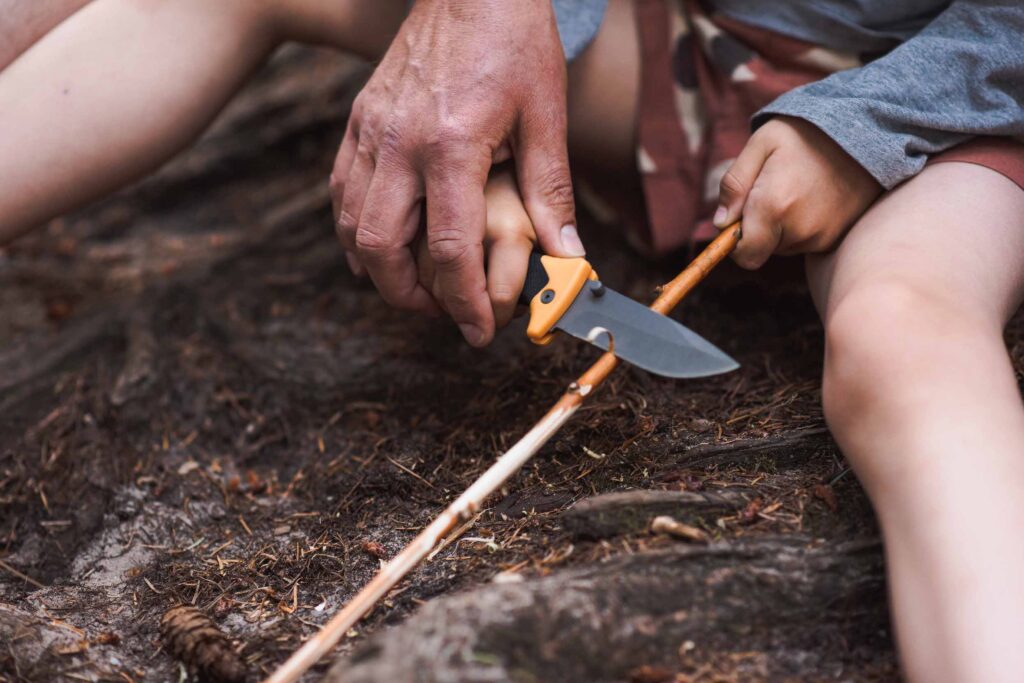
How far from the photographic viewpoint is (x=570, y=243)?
139 centimetres

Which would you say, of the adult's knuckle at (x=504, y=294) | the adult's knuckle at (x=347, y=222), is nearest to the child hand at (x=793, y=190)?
the adult's knuckle at (x=504, y=294)

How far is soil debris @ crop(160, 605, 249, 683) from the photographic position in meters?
1.14

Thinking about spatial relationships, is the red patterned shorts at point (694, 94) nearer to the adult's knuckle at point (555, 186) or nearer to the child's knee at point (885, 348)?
the adult's knuckle at point (555, 186)

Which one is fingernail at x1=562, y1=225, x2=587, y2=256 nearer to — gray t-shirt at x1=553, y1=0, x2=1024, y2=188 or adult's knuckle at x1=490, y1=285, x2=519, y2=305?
adult's knuckle at x1=490, y1=285, x2=519, y2=305

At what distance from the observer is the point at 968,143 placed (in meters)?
1.42

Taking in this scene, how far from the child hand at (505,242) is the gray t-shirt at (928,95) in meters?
0.45

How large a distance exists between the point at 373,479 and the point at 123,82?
3.03ft

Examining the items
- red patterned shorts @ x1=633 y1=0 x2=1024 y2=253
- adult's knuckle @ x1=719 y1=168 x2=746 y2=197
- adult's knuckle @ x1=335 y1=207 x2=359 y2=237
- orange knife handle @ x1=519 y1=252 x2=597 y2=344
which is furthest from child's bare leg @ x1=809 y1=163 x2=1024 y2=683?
adult's knuckle @ x1=335 y1=207 x2=359 y2=237

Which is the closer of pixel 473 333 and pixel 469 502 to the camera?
pixel 469 502

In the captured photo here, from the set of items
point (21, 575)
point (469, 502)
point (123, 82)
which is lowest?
point (21, 575)

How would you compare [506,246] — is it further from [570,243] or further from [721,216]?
[721,216]

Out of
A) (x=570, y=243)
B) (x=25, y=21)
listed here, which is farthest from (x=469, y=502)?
(x=25, y=21)

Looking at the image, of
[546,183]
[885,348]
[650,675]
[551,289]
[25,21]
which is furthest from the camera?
[25,21]

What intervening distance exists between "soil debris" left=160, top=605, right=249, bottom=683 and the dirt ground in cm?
2
